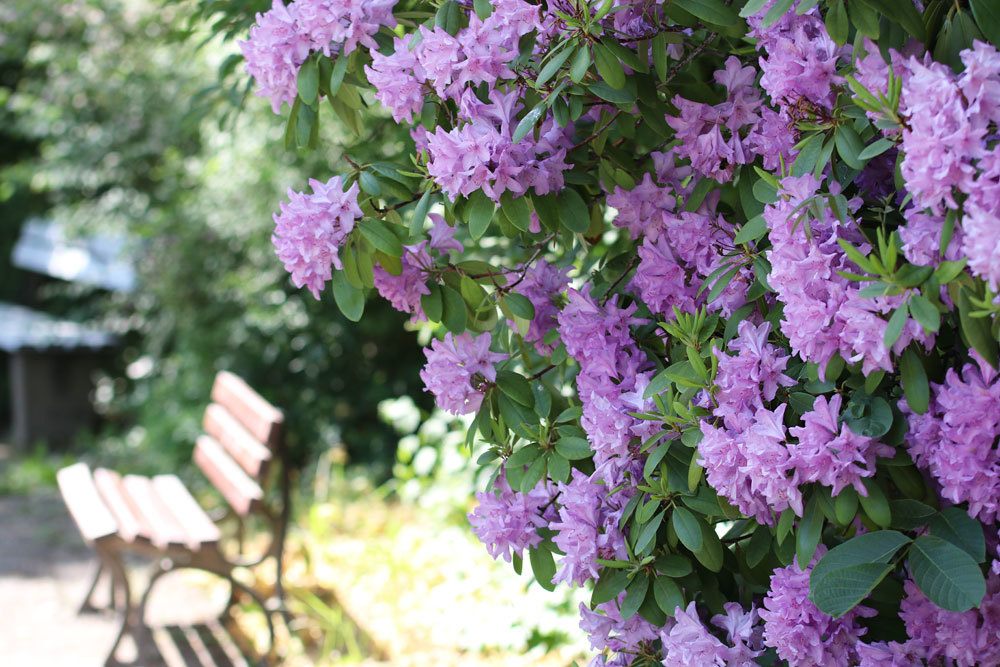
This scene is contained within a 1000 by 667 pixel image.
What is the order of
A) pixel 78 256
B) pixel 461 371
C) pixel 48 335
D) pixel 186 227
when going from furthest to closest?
pixel 48 335, pixel 78 256, pixel 186 227, pixel 461 371

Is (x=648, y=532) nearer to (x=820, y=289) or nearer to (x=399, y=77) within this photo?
(x=820, y=289)

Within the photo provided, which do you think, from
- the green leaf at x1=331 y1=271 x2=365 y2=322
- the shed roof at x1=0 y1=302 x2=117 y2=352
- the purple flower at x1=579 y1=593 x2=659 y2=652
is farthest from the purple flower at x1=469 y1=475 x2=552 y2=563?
the shed roof at x1=0 y1=302 x2=117 y2=352

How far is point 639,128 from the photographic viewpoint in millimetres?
1636

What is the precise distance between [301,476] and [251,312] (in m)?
0.99

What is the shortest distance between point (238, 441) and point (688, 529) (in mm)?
2782

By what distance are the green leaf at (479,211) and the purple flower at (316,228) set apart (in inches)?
6.6

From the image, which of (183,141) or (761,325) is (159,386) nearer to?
(183,141)

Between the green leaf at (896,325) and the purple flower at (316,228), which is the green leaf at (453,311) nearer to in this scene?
the purple flower at (316,228)

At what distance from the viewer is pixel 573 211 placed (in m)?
1.51

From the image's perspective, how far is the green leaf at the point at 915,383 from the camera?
115cm

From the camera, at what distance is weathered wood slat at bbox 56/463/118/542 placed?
10.8 feet

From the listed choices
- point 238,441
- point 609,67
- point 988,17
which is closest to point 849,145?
point 988,17

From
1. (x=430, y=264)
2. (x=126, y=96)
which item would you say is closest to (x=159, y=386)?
(x=126, y=96)

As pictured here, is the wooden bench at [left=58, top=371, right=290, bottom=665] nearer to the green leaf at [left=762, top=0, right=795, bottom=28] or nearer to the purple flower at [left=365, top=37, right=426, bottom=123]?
the purple flower at [left=365, top=37, right=426, bottom=123]
